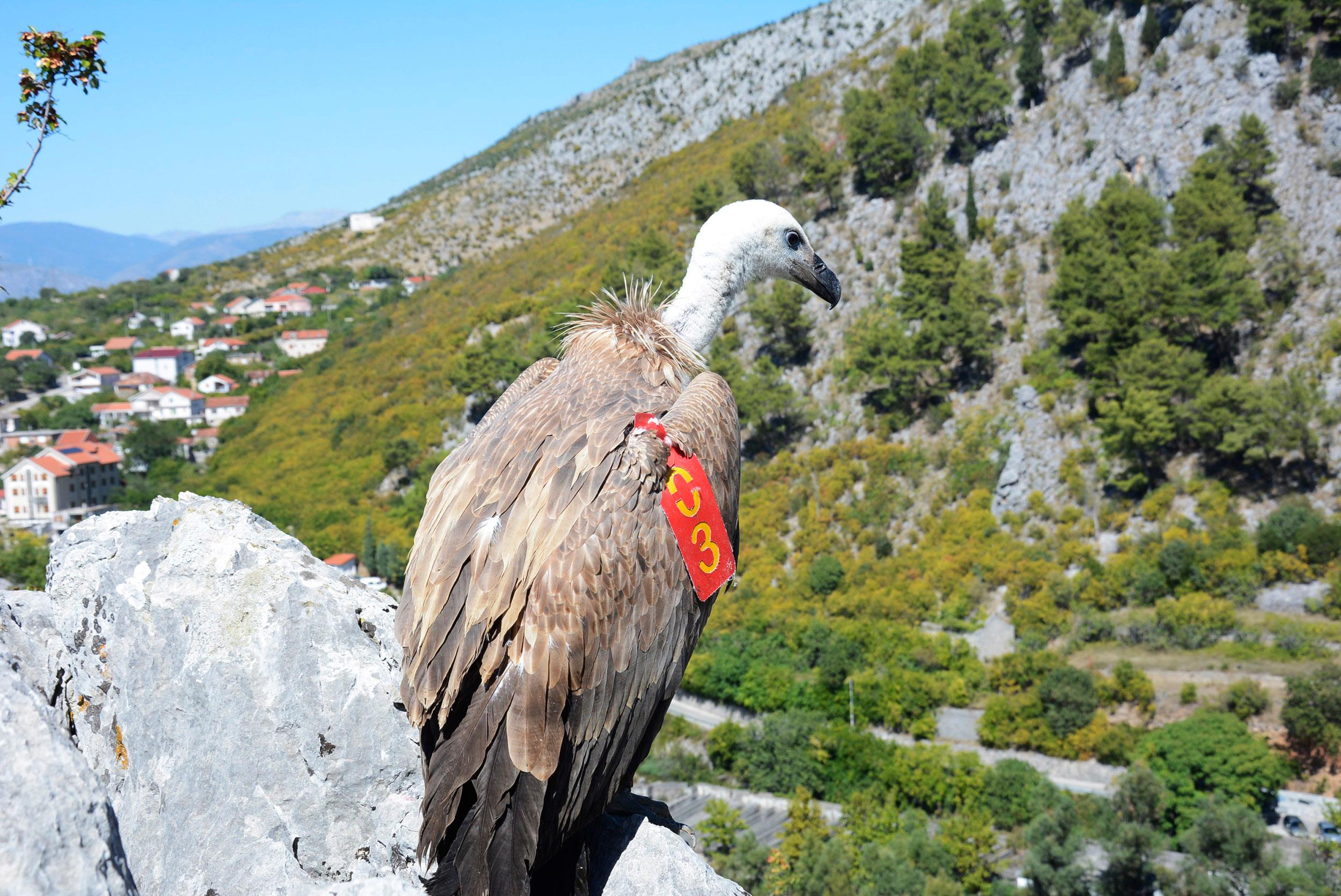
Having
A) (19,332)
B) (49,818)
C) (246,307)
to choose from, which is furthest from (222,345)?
(49,818)

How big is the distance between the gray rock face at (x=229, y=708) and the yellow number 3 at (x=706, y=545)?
5.31ft

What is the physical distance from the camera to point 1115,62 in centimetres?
4669

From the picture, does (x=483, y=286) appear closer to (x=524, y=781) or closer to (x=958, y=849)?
(x=958, y=849)

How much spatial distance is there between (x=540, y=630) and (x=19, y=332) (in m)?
128

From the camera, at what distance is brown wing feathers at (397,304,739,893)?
3176mm

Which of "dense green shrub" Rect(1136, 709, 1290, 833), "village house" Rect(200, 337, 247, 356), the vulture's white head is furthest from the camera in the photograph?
"village house" Rect(200, 337, 247, 356)

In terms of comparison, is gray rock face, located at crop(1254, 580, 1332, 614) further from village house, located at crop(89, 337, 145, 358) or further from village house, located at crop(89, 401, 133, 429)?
village house, located at crop(89, 337, 145, 358)

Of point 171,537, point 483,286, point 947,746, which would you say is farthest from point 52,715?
point 483,286

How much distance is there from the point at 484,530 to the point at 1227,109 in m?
50.9

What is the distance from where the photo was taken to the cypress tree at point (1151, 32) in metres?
47.1

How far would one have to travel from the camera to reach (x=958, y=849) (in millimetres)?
23375

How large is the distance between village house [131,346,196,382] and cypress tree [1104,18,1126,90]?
85425 millimetres

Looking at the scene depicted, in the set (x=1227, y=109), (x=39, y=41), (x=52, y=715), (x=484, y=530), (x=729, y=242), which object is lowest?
(x=52, y=715)

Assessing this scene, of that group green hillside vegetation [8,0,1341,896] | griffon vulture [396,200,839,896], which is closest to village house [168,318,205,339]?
green hillside vegetation [8,0,1341,896]
